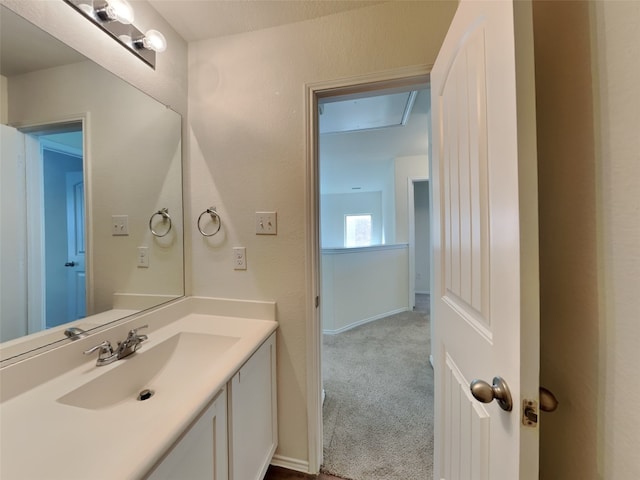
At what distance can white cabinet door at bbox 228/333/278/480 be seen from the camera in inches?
35.0

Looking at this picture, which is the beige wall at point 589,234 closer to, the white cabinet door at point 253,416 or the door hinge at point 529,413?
the door hinge at point 529,413

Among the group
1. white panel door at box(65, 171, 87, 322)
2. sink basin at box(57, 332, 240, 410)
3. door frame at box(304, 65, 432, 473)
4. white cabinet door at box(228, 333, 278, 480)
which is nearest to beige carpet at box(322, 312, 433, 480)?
door frame at box(304, 65, 432, 473)

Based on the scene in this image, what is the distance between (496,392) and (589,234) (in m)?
0.39

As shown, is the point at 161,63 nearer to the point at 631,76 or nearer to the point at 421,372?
the point at 631,76

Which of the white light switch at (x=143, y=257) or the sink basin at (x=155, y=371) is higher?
the white light switch at (x=143, y=257)

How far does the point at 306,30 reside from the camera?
124 cm

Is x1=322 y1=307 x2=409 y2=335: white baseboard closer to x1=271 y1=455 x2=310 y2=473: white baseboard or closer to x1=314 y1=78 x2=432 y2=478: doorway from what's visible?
x1=314 y1=78 x2=432 y2=478: doorway

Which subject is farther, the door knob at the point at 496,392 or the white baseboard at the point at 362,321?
the white baseboard at the point at 362,321

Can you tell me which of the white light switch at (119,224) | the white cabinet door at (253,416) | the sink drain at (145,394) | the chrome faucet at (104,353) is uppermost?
the white light switch at (119,224)

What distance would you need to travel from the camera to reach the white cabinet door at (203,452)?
0.58m

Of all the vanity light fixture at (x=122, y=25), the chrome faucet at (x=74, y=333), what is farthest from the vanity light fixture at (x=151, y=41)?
the chrome faucet at (x=74, y=333)

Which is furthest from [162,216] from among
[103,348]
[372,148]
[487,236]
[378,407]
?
[372,148]

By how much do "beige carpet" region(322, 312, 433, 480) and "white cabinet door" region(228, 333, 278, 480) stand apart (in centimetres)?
43

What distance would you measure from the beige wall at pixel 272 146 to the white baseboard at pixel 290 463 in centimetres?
2
